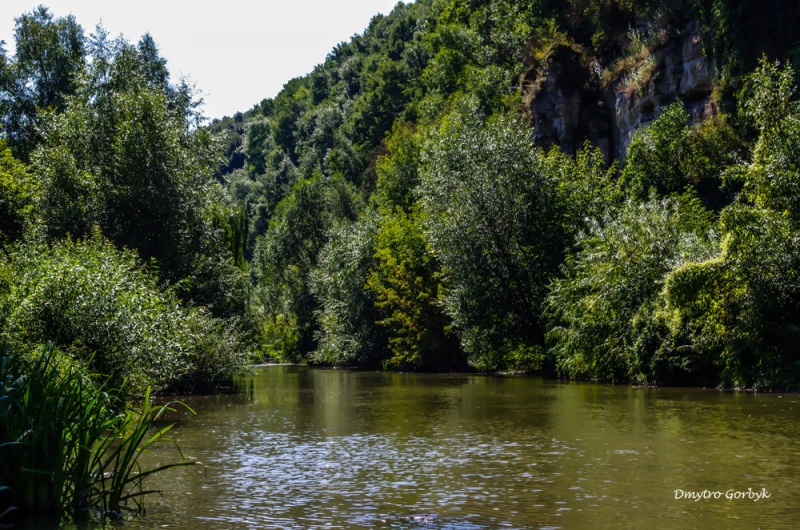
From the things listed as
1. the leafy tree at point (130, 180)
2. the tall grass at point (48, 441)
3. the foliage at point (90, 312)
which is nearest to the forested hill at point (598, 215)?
the leafy tree at point (130, 180)

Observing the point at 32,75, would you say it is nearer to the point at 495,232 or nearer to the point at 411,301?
the point at 411,301

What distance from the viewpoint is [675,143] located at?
40094 mm

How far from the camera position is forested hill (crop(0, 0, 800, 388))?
84.1 feet

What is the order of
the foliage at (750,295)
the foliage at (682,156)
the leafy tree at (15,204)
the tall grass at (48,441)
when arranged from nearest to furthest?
the tall grass at (48,441) → the foliage at (750,295) → the leafy tree at (15,204) → the foliage at (682,156)

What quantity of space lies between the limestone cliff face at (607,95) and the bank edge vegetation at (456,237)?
65 cm

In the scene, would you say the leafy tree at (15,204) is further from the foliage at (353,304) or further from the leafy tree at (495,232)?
the foliage at (353,304)

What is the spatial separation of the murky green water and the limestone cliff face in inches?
882

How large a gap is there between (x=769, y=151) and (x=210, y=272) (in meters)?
24.1

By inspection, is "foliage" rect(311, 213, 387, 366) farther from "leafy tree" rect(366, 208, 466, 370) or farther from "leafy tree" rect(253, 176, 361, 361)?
"leafy tree" rect(253, 176, 361, 361)

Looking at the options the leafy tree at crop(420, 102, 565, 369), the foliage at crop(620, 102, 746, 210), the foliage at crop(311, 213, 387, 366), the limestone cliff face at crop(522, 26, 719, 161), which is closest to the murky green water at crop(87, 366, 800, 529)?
the leafy tree at crop(420, 102, 565, 369)

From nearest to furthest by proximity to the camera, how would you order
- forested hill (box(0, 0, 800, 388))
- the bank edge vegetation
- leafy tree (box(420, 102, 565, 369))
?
the bank edge vegetation < forested hill (box(0, 0, 800, 388)) < leafy tree (box(420, 102, 565, 369))

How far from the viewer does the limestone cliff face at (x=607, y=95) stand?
1665 inches

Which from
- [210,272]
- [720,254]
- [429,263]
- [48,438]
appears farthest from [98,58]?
[48,438]

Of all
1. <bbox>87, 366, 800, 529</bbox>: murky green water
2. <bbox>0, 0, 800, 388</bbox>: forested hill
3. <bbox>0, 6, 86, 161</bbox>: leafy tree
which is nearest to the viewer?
<bbox>87, 366, 800, 529</bbox>: murky green water
